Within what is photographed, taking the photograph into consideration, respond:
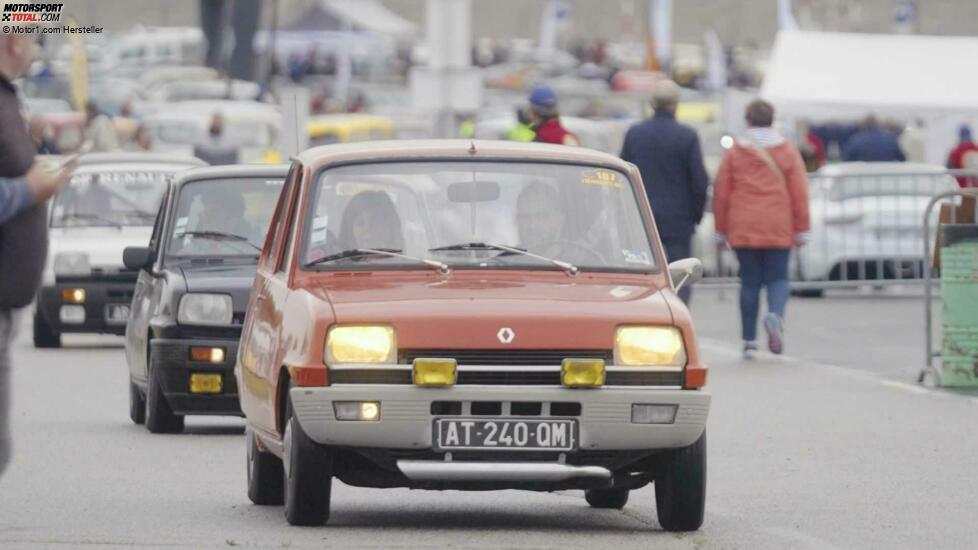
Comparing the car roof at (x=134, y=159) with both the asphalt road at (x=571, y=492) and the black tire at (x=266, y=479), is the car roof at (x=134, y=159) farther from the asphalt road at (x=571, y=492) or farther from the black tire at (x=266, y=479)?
the black tire at (x=266, y=479)

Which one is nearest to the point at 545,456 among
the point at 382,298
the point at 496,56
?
the point at 382,298

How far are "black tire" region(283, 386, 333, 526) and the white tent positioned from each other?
86.4ft

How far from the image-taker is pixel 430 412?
30.3 feet

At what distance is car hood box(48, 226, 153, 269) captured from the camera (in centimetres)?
2095

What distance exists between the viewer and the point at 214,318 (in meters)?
14.0

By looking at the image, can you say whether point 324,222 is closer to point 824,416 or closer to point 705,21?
point 824,416

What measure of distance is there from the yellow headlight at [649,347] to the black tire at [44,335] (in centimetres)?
1253

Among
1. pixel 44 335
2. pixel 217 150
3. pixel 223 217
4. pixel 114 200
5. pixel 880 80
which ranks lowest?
pixel 44 335

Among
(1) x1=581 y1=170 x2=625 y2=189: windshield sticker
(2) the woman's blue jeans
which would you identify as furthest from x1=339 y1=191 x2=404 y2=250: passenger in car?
(2) the woman's blue jeans

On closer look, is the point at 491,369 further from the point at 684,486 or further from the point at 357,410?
the point at 684,486

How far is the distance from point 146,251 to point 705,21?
104 metres

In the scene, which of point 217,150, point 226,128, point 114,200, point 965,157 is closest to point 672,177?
point 114,200

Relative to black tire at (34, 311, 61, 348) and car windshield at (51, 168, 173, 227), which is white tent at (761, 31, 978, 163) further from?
black tire at (34, 311, 61, 348)

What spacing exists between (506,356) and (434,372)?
10.4 inches
